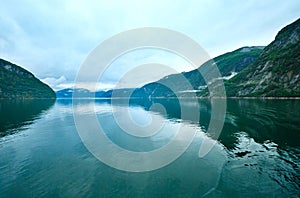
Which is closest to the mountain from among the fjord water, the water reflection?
the fjord water

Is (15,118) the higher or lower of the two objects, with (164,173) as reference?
higher

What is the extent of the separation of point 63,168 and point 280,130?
146 ft

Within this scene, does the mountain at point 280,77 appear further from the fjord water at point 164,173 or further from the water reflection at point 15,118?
the water reflection at point 15,118

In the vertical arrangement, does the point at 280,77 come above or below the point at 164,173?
above

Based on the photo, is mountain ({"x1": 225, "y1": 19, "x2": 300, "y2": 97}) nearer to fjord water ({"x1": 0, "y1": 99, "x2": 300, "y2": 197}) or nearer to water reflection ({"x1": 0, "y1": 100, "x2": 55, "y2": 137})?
fjord water ({"x1": 0, "y1": 99, "x2": 300, "y2": 197})

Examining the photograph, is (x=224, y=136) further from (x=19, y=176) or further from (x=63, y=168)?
(x=19, y=176)

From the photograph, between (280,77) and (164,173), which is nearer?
(164,173)

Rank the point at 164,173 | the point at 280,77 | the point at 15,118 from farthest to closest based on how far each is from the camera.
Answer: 1. the point at 280,77
2. the point at 15,118
3. the point at 164,173

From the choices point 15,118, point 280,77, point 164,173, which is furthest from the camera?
point 280,77

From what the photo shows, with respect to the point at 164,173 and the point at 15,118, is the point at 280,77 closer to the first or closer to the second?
the point at 164,173

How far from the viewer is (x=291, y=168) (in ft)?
62.9

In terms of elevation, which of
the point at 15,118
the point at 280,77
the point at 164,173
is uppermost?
the point at 280,77

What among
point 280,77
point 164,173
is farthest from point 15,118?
point 280,77

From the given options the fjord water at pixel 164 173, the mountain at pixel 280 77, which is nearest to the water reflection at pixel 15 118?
the fjord water at pixel 164 173
